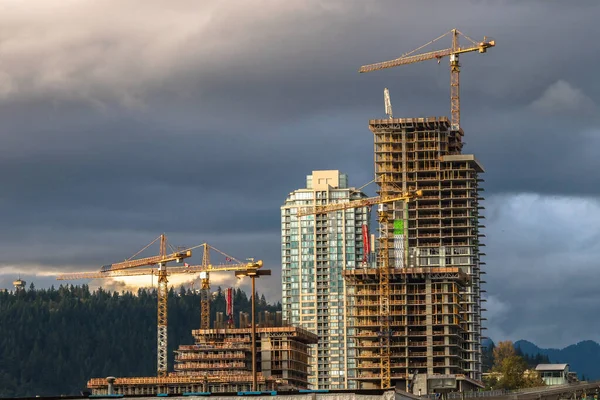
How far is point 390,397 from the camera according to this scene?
146 metres

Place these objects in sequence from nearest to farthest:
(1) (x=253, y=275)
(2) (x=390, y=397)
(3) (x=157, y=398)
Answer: (2) (x=390, y=397) → (3) (x=157, y=398) → (1) (x=253, y=275)

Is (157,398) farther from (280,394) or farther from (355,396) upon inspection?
(355,396)

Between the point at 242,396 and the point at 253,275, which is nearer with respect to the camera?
the point at 242,396

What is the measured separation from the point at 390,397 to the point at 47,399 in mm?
39100

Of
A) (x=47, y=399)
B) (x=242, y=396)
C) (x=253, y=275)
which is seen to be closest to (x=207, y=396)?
(x=242, y=396)

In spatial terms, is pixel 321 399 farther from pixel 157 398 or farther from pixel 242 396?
pixel 157 398

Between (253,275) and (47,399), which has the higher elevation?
(253,275)

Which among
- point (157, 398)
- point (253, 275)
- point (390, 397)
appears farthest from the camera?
point (253, 275)

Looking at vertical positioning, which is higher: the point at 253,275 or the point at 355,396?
the point at 253,275

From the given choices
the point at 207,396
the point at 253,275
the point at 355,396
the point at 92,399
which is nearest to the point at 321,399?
the point at 355,396

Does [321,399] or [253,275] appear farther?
[253,275]

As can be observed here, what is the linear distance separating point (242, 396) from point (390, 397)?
17.2 m

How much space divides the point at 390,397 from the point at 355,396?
3.95 m

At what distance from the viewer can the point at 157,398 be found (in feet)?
512
